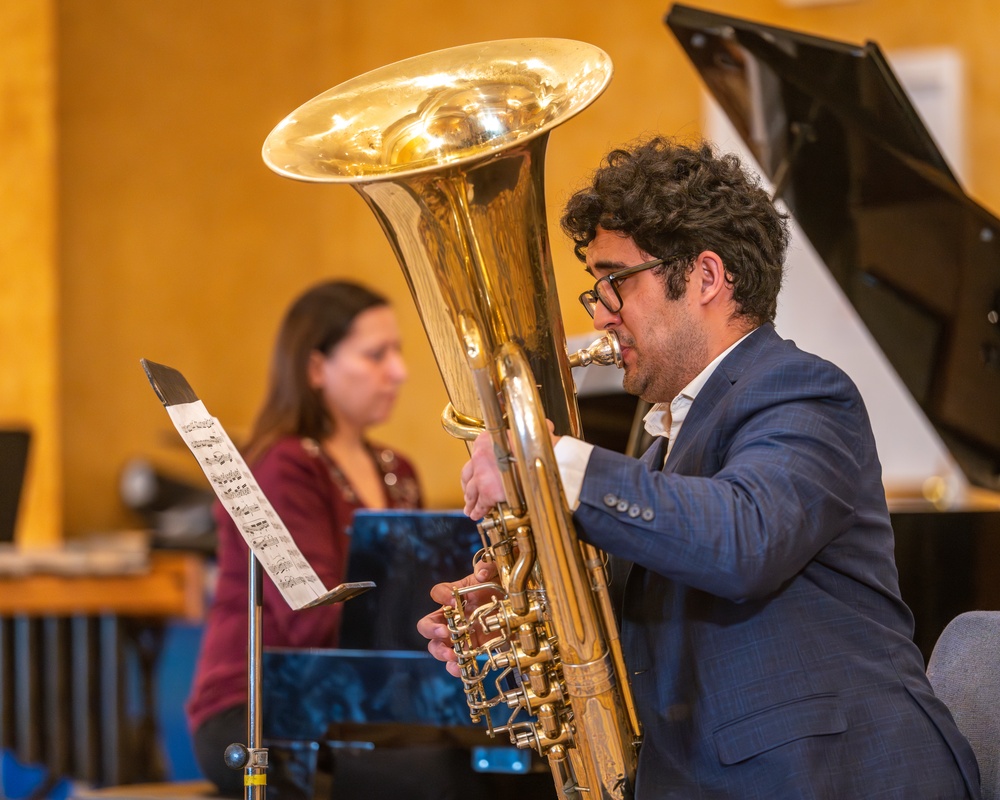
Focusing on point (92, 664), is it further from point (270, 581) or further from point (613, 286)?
point (613, 286)

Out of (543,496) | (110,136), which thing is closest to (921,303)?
(543,496)

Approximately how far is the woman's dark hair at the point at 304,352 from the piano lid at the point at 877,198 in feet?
3.61

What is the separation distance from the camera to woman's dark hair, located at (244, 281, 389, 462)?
3045mm

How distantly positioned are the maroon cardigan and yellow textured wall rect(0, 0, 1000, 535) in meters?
3.28

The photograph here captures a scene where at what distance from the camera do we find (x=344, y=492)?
9.54 feet

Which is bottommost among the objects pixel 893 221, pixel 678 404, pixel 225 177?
pixel 678 404

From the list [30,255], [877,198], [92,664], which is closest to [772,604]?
[877,198]

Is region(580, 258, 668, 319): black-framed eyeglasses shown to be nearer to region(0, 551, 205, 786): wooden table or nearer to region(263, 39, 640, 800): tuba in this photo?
region(263, 39, 640, 800): tuba

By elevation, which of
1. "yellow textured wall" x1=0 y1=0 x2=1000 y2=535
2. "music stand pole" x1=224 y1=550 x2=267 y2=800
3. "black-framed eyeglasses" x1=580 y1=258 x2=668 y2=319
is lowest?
"music stand pole" x1=224 y1=550 x2=267 y2=800

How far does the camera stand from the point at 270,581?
282 centimetres

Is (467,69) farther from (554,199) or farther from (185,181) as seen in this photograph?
(185,181)

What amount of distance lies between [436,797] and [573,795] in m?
0.83

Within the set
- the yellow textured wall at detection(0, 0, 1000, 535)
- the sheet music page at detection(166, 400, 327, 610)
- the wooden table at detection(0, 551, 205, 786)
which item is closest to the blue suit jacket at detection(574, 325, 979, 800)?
the sheet music page at detection(166, 400, 327, 610)

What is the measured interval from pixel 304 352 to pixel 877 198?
1430 millimetres
